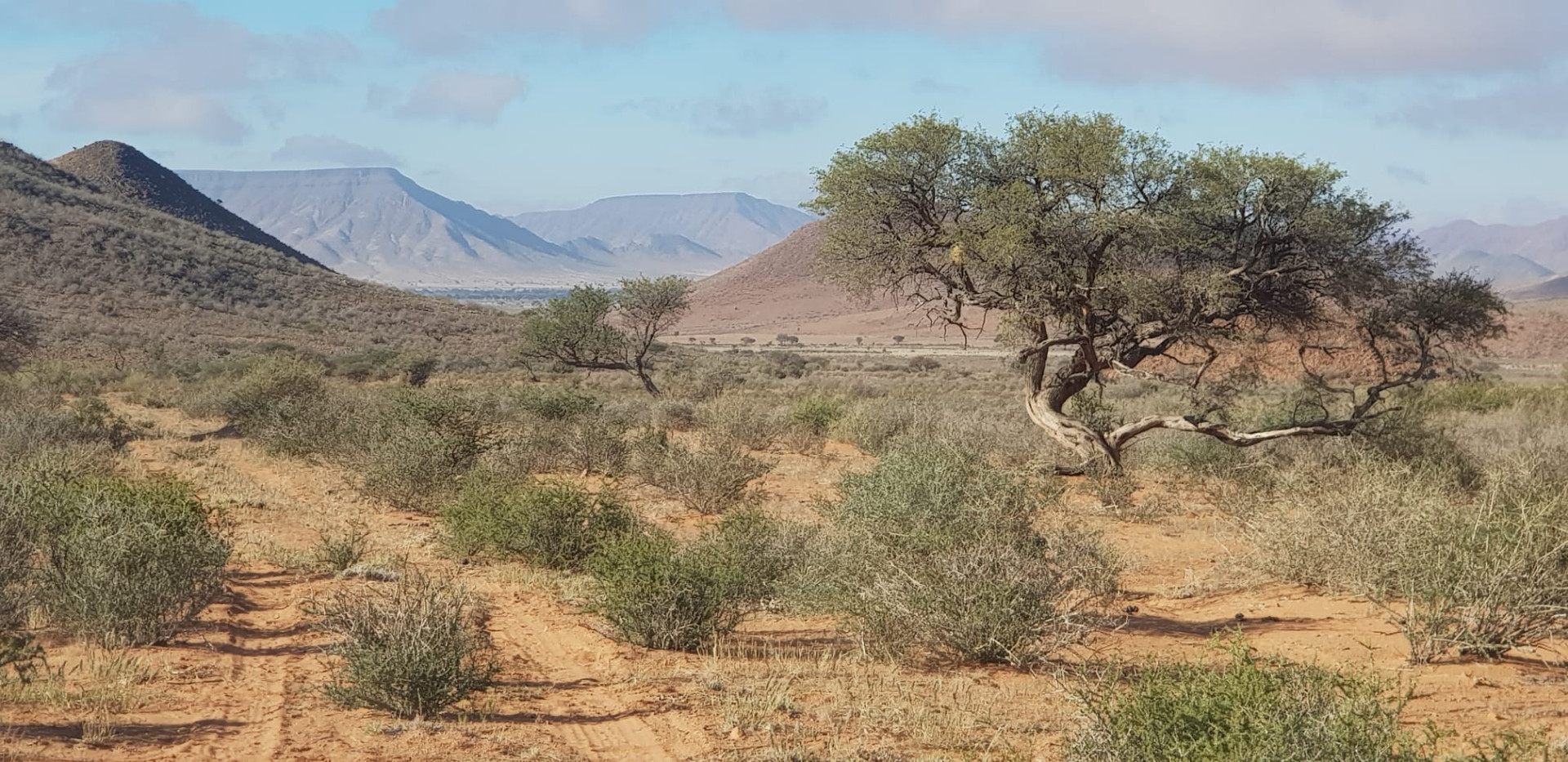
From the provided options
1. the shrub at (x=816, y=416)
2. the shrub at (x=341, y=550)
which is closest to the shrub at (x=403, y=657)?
the shrub at (x=341, y=550)

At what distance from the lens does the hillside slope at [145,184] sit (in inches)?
2633

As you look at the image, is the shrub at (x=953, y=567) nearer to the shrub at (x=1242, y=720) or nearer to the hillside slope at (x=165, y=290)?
the shrub at (x=1242, y=720)

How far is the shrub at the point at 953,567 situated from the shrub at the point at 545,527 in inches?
88.8

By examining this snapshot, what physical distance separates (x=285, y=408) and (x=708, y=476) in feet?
32.1

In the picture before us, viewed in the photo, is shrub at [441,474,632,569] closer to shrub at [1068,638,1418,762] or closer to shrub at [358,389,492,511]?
shrub at [358,389,492,511]

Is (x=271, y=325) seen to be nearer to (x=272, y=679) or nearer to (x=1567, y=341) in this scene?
(x=272, y=679)

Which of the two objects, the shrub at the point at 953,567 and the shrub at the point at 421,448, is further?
the shrub at the point at 421,448

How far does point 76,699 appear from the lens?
6.34 meters

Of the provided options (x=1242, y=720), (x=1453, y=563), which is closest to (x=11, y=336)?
(x=1453, y=563)

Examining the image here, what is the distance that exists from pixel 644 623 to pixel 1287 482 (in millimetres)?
8443

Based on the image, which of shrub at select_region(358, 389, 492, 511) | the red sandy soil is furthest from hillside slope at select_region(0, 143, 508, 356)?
the red sandy soil

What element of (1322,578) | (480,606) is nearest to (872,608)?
(480,606)

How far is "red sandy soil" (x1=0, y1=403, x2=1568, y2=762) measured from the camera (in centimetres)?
599

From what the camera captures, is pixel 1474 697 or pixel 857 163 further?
pixel 857 163
